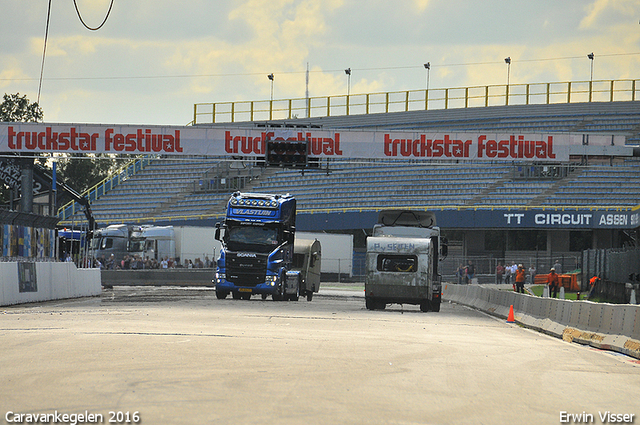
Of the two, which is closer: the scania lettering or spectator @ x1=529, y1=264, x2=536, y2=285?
the scania lettering

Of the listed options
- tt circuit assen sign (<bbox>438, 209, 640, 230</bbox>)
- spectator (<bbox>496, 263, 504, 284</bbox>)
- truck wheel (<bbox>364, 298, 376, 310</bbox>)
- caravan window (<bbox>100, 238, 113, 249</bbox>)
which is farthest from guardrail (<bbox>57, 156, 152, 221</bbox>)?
truck wheel (<bbox>364, 298, 376, 310</bbox>)

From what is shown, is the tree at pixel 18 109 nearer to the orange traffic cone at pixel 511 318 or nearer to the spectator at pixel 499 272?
the spectator at pixel 499 272

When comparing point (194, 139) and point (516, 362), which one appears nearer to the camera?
point (516, 362)

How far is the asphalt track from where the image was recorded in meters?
7.64

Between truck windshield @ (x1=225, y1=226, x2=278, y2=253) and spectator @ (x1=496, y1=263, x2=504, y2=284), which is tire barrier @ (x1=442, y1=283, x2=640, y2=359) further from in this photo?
spectator @ (x1=496, y1=263, x2=504, y2=284)

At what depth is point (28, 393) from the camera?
8.21m

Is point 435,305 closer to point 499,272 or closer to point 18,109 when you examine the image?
point 499,272

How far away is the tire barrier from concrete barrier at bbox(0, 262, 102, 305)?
13.9m

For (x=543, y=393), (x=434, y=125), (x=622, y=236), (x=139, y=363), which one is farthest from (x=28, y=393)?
(x=434, y=125)

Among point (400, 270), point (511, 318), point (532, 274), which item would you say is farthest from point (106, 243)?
point (511, 318)

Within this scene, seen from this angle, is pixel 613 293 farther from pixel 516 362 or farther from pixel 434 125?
pixel 434 125

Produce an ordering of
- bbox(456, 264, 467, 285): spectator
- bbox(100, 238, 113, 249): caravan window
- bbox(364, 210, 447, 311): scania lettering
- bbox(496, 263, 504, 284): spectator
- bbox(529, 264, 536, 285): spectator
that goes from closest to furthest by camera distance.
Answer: bbox(364, 210, 447, 311): scania lettering < bbox(100, 238, 113, 249): caravan window < bbox(529, 264, 536, 285): spectator < bbox(496, 263, 504, 284): spectator < bbox(456, 264, 467, 285): spectator

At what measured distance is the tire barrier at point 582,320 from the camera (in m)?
14.8

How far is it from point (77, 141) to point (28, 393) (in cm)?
2906
